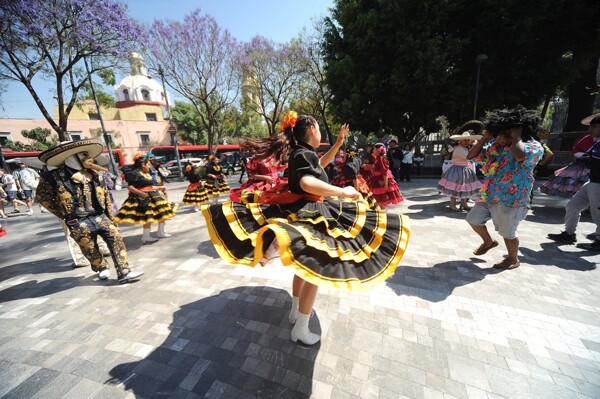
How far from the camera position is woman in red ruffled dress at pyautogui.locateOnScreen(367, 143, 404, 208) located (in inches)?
249

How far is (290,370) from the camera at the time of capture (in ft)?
7.27

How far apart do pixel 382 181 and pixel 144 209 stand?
230 inches

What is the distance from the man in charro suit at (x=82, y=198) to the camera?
358 cm

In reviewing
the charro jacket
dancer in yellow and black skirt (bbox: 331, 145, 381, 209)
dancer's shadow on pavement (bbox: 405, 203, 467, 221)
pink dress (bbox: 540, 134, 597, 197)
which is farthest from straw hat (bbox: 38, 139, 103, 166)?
pink dress (bbox: 540, 134, 597, 197)

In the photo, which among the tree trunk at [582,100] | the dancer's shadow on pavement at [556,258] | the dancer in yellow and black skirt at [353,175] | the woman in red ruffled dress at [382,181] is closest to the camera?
the dancer's shadow on pavement at [556,258]

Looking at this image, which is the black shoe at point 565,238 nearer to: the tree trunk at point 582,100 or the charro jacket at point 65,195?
the charro jacket at point 65,195

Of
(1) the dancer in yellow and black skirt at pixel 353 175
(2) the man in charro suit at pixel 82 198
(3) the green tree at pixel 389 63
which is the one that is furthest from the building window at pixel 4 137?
(1) the dancer in yellow and black skirt at pixel 353 175

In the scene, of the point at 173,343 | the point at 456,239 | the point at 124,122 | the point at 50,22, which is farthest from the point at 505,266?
the point at 124,122

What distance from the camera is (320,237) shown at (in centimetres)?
197

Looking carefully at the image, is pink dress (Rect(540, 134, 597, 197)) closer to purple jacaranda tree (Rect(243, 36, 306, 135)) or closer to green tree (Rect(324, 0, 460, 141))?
green tree (Rect(324, 0, 460, 141))

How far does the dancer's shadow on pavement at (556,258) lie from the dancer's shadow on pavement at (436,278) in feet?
2.95

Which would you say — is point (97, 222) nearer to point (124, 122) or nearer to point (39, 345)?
point (39, 345)

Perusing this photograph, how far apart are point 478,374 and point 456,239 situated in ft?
11.1

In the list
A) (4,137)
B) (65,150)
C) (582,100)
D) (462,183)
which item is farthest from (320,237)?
(4,137)
